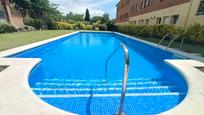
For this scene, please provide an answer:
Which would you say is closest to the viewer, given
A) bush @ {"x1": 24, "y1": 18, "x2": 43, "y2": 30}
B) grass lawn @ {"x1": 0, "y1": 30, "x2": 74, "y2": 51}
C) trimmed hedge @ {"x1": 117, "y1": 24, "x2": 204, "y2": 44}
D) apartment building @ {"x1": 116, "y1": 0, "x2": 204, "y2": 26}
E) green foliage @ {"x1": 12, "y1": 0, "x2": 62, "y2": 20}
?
grass lawn @ {"x1": 0, "y1": 30, "x2": 74, "y2": 51}

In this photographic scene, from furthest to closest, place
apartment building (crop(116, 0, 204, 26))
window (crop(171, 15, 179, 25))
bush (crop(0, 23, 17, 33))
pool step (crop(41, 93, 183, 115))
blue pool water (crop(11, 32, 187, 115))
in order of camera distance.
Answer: bush (crop(0, 23, 17, 33)) < window (crop(171, 15, 179, 25)) < apartment building (crop(116, 0, 204, 26)) < blue pool water (crop(11, 32, 187, 115)) < pool step (crop(41, 93, 183, 115))

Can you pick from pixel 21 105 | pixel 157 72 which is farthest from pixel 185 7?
pixel 21 105

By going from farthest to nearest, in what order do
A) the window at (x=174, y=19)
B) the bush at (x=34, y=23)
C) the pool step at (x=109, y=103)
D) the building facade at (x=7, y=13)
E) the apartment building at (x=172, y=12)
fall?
the bush at (x=34, y=23), the building facade at (x=7, y=13), the window at (x=174, y=19), the apartment building at (x=172, y=12), the pool step at (x=109, y=103)

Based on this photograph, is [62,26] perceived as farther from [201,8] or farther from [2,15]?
[201,8]

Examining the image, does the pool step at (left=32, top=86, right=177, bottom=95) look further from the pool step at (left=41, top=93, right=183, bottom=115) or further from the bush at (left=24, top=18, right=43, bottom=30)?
the bush at (left=24, top=18, right=43, bottom=30)

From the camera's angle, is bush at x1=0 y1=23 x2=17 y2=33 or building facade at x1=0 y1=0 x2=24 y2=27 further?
building facade at x1=0 y1=0 x2=24 y2=27

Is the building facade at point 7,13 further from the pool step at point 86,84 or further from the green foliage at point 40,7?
the pool step at point 86,84

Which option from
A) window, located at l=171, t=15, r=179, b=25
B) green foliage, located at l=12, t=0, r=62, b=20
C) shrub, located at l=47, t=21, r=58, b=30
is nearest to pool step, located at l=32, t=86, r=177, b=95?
window, located at l=171, t=15, r=179, b=25

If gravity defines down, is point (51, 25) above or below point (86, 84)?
below

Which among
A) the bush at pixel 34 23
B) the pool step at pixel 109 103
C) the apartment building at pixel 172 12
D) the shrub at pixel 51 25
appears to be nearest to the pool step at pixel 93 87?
the pool step at pixel 109 103

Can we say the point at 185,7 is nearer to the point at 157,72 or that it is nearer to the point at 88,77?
the point at 157,72

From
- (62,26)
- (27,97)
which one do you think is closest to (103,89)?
(27,97)

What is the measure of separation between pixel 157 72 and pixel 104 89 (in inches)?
107

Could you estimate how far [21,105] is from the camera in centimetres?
234
